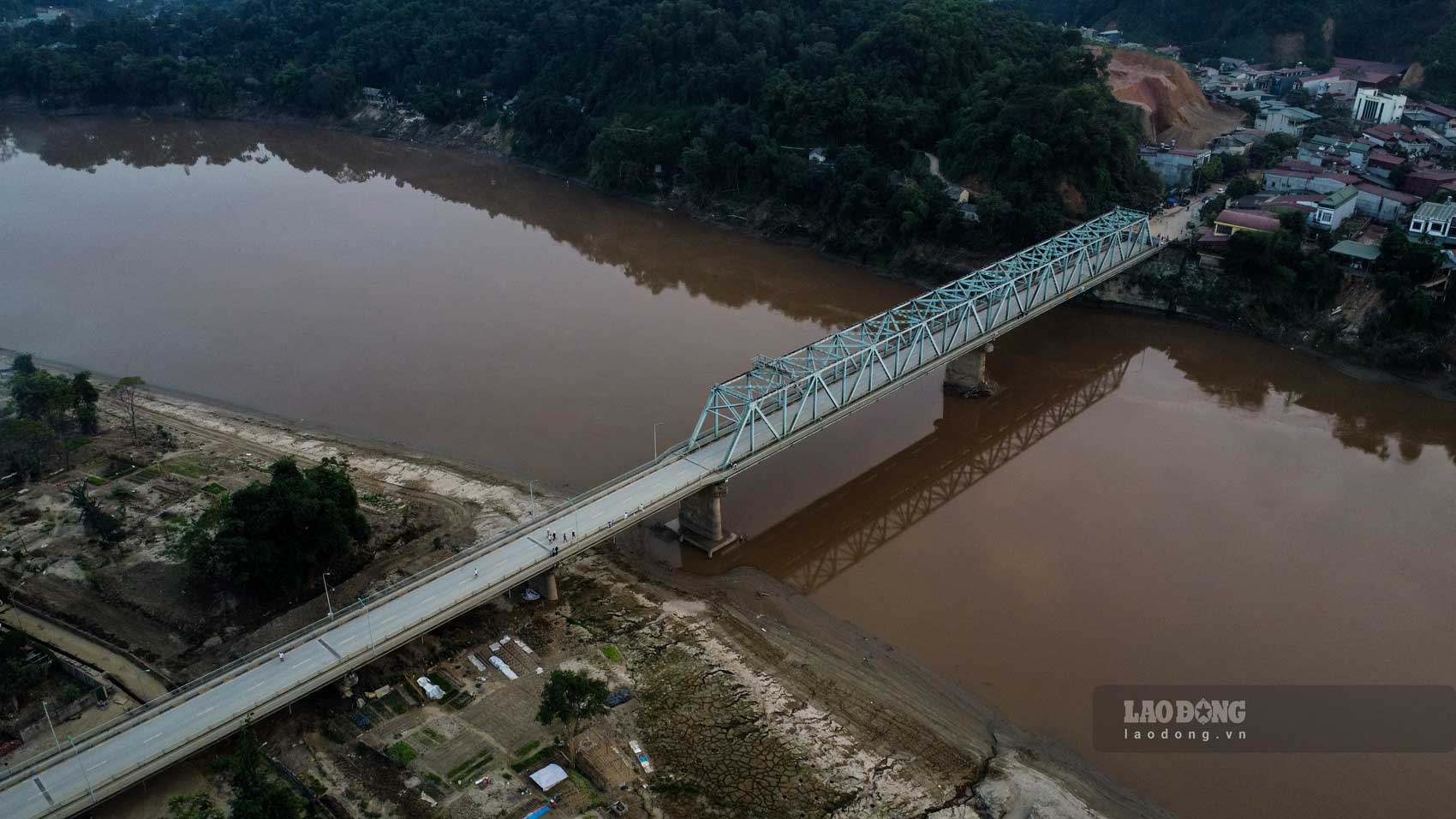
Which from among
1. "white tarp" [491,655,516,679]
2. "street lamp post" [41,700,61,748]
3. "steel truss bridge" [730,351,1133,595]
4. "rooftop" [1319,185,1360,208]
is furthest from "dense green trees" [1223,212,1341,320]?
"street lamp post" [41,700,61,748]

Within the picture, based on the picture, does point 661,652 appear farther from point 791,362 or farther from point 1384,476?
point 1384,476

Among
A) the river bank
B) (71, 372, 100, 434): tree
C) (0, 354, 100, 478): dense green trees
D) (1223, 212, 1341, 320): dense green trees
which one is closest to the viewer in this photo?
the river bank

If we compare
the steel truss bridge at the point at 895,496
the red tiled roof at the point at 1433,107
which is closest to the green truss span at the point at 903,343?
the steel truss bridge at the point at 895,496

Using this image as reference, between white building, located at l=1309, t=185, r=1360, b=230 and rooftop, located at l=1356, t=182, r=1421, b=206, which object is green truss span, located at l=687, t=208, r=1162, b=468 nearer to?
white building, located at l=1309, t=185, r=1360, b=230

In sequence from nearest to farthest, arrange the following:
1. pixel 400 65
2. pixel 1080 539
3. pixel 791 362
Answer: pixel 1080 539
pixel 791 362
pixel 400 65

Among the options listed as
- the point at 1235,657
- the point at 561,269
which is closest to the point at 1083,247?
the point at 1235,657
